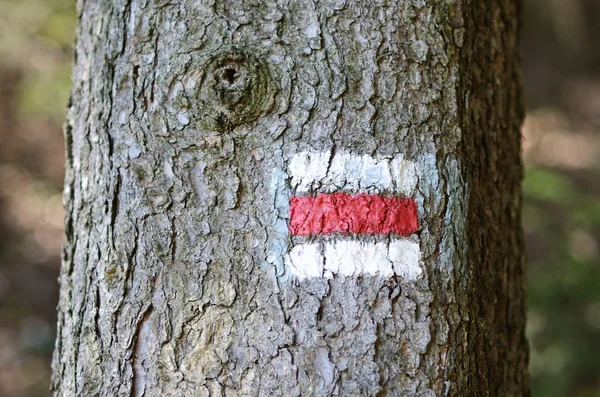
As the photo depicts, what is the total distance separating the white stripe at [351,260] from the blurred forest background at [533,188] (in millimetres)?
1941

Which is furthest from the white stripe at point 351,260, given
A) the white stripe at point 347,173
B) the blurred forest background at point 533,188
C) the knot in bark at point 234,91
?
the blurred forest background at point 533,188

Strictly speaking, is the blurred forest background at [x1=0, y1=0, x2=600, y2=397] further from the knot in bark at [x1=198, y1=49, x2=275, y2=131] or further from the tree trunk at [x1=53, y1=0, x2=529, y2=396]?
the knot in bark at [x1=198, y1=49, x2=275, y2=131]

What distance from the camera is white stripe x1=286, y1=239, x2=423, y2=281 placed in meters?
1.12

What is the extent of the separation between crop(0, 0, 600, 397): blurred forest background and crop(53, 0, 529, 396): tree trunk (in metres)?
1.86

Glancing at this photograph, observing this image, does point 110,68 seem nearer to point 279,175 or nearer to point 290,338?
point 279,175

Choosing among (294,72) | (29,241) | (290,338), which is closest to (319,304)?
(290,338)

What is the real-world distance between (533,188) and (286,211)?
207cm

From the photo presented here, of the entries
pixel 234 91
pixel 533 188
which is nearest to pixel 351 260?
pixel 234 91

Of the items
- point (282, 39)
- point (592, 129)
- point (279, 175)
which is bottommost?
point (279, 175)

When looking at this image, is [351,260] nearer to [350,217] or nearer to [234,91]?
[350,217]

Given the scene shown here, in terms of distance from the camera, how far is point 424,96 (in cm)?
119

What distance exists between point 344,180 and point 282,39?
316 millimetres

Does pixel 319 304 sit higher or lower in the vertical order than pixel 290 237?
lower

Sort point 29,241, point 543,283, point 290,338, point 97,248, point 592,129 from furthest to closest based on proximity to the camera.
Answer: point 592,129
point 29,241
point 543,283
point 97,248
point 290,338
